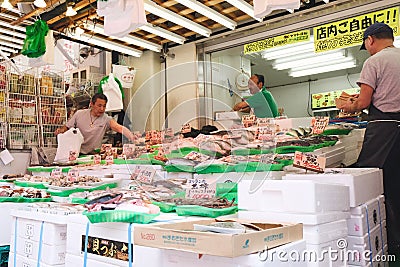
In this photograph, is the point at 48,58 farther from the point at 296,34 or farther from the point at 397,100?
the point at 397,100

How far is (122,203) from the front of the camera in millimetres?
2025

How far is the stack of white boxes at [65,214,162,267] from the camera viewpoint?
162 cm

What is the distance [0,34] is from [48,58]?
2.22 m

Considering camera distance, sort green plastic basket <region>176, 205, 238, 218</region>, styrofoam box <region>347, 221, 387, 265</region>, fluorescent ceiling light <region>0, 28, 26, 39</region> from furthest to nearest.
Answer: fluorescent ceiling light <region>0, 28, 26, 39</region> < styrofoam box <region>347, 221, 387, 265</region> < green plastic basket <region>176, 205, 238, 218</region>

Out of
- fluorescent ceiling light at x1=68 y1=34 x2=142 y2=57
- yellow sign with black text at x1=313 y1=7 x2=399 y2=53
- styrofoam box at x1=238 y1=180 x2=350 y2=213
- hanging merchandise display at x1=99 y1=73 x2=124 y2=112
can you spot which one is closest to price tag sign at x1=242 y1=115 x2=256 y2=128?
styrofoam box at x1=238 y1=180 x2=350 y2=213

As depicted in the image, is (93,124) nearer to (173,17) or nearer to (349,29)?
(173,17)

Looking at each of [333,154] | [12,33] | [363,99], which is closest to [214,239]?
[333,154]

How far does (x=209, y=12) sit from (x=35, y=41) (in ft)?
8.18

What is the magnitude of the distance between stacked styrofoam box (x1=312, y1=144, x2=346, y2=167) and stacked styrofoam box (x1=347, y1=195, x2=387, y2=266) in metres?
0.77

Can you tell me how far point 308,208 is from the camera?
5.39 feet

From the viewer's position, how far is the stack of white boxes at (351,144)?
148 inches

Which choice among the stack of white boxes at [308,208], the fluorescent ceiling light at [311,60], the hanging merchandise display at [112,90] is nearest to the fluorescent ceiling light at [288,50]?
the fluorescent ceiling light at [311,60]

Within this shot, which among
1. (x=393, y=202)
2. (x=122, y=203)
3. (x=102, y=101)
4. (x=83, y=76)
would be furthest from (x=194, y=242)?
(x=83, y=76)

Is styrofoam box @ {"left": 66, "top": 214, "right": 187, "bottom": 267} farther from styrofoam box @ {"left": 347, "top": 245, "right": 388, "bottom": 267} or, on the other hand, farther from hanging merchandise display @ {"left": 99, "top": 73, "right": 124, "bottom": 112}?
hanging merchandise display @ {"left": 99, "top": 73, "right": 124, "bottom": 112}
